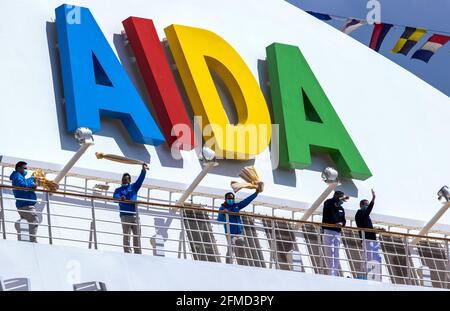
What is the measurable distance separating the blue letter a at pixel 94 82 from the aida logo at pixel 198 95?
17mm

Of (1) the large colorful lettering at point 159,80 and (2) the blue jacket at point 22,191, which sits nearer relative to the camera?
(2) the blue jacket at point 22,191

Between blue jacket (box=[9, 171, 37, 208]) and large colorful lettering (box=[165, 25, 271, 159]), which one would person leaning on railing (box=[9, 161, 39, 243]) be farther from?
large colorful lettering (box=[165, 25, 271, 159])

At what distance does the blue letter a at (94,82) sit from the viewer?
2181 centimetres

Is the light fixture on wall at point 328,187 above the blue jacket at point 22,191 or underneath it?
above

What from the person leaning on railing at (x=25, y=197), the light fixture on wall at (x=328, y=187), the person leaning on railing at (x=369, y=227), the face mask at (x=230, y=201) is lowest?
the person leaning on railing at (x=25, y=197)

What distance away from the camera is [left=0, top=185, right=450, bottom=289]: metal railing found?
58.2 ft

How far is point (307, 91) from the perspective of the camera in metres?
25.1

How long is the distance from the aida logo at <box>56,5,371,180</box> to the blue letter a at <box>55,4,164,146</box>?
0.02 meters

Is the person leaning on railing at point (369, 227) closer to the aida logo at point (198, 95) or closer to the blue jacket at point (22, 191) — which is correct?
the aida logo at point (198, 95)

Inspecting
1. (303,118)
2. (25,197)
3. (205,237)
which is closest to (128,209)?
(25,197)

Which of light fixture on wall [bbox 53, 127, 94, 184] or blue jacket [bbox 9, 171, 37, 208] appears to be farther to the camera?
light fixture on wall [bbox 53, 127, 94, 184]

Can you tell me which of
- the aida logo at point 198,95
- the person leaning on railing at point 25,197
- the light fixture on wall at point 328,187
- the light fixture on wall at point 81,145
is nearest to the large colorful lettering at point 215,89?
the aida logo at point 198,95

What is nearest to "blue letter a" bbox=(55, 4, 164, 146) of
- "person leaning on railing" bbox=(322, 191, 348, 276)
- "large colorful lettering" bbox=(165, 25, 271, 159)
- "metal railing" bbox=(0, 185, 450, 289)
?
"large colorful lettering" bbox=(165, 25, 271, 159)

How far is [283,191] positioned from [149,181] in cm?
295
